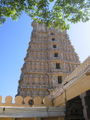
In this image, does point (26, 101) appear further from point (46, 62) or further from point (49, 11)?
point (46, 62)

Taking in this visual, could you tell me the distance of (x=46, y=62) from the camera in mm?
25656

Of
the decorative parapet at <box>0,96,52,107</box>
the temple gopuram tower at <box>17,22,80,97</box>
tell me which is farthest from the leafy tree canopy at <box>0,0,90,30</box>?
the temple gopuram tower at <box>17,22,80,97</box>

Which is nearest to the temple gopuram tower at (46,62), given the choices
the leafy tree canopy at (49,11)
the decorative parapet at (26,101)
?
the decorative parapet at (26,101)

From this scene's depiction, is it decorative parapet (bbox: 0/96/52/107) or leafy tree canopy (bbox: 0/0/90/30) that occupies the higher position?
leafy tree canopy (bbox: 0/0/90/30)

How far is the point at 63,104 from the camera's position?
27.2ft

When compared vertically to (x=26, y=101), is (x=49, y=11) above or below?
above

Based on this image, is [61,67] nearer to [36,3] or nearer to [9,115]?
[9,115]

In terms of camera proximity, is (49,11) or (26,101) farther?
(26,101)

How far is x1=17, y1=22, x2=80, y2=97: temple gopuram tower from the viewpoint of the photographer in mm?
22658

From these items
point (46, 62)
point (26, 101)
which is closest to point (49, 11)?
Result: point (26, 101)

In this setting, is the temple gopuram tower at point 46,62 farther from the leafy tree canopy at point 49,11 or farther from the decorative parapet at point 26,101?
the leafy tree canopy at point 49,11

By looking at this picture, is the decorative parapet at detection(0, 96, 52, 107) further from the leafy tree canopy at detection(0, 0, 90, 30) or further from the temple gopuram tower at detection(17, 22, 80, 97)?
the temple gopuram tower at detection(17, 22, 80, 97)

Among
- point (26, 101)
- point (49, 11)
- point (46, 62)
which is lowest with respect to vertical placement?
point (26, 101)

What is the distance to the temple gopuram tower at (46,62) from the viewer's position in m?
22.7
